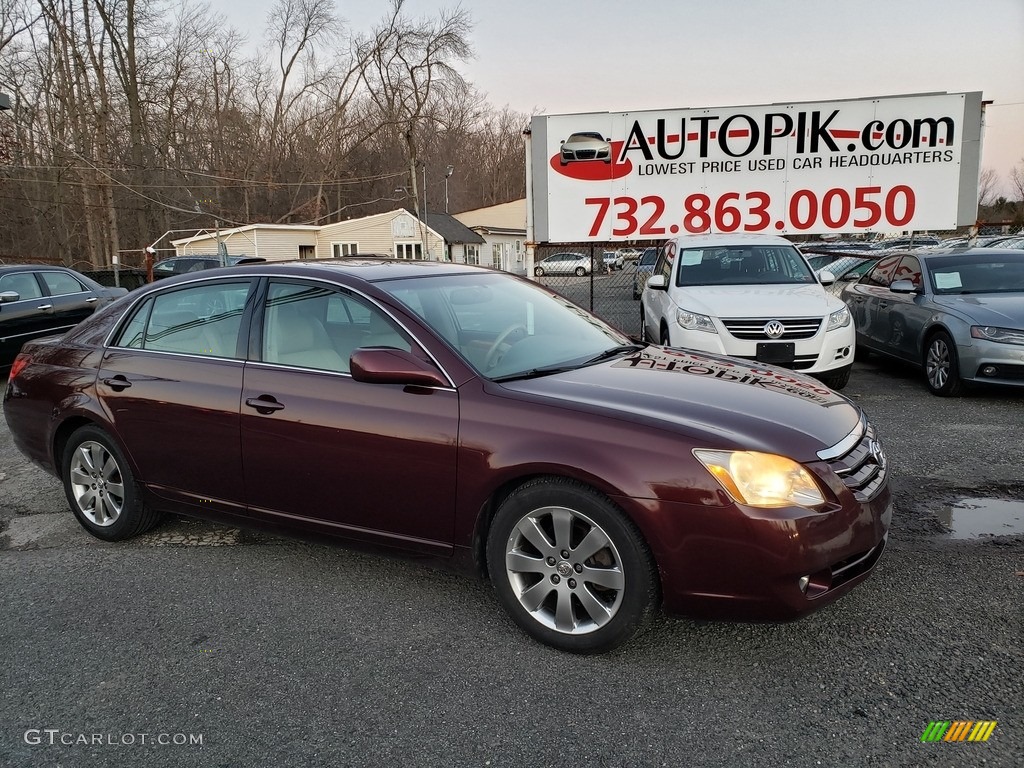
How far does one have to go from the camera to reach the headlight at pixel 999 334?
667 centimetres

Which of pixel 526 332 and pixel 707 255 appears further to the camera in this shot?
pixel 707 255

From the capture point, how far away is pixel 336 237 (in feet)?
138

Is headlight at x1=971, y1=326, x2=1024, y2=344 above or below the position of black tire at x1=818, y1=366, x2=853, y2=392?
above

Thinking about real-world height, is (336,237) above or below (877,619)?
above

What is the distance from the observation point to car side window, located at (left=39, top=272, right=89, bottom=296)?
33.6 ft

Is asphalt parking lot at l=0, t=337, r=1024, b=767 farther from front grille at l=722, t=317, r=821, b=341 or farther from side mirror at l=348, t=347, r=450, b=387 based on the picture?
front grille at l=722, t=317, r=821, b=341

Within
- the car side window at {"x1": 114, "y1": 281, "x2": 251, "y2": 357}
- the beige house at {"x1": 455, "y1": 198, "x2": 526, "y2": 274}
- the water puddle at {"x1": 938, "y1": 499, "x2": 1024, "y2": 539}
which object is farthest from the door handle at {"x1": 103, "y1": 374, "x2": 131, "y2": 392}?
the beige house at {"x1": 455, "y1": 198, "x2": 526, "y2": 274}

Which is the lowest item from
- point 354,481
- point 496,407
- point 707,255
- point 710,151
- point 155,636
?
point 155,636

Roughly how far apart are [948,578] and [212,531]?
13.0ft

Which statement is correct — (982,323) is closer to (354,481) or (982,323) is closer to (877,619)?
(877,619)

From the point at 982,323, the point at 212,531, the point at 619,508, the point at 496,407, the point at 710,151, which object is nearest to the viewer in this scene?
the point at 619,508

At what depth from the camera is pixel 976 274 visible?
7.82m

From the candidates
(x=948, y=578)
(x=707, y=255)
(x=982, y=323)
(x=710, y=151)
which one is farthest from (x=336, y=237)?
(x=948, y=578)

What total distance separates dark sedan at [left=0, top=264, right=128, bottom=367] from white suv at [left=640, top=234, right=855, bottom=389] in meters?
7.27
